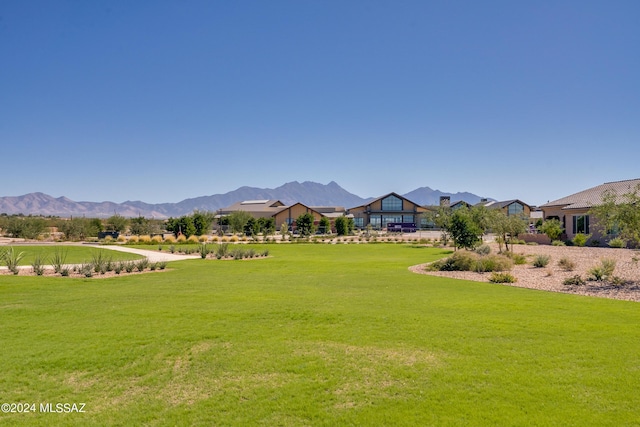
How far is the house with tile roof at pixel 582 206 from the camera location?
32594 millimetres

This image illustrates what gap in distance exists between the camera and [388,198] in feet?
270

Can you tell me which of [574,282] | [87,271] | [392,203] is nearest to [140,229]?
[87,271]

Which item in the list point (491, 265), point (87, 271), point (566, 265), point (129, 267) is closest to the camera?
point (87, 271)

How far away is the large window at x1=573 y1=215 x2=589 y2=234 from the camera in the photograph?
33.4 metres

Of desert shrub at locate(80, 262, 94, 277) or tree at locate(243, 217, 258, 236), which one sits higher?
tree at locate(243, 217, 258, 236)

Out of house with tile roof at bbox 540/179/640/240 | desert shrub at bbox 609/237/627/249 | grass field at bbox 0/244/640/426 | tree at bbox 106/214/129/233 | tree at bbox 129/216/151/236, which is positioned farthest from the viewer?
tree at bbox 106/214/129/233

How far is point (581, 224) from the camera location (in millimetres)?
33969

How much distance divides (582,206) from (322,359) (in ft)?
110

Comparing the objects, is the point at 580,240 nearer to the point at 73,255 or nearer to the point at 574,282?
the point at 574,282

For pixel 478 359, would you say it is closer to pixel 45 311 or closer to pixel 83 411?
pixel 83 411

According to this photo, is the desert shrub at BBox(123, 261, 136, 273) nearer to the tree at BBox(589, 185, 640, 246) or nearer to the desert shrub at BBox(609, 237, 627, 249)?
the tree at BBox(589, 185, 640, 246)

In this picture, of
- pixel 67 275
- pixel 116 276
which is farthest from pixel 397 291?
pixel 67 275

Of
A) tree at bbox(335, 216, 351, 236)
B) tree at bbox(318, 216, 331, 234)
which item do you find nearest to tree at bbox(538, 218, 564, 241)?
tree at bbox(335, 216, 351, 236)

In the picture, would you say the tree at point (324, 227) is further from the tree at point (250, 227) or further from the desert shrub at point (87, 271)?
the desert shrub at point (87, 271)
